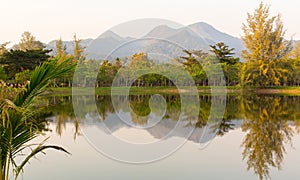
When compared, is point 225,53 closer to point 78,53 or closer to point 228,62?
point 228,62

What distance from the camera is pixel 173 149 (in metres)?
6.87

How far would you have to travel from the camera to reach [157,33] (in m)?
7.89

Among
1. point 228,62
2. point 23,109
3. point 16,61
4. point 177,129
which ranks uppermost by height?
point 228,62

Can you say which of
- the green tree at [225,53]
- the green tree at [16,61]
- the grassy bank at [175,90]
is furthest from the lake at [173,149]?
the green tree at [225,53]

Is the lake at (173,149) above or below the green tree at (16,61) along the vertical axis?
below

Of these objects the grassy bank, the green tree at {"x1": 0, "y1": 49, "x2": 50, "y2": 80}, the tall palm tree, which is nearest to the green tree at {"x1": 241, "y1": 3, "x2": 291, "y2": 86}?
the grassy bank

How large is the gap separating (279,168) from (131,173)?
2240mm

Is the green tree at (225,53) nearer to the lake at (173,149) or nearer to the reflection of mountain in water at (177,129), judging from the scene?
the lake at (173,149)

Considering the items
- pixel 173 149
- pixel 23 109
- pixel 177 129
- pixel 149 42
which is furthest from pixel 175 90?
pixel 23 109

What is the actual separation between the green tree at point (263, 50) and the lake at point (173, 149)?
18.0 metres

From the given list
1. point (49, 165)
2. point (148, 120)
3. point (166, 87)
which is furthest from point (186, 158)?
point (166, 87)

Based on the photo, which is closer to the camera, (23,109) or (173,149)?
(23,109)

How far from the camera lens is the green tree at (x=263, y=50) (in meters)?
28.2

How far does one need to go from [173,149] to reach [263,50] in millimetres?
24346
